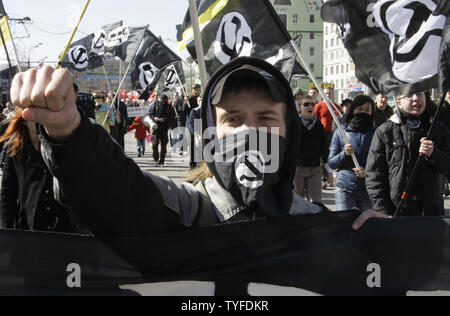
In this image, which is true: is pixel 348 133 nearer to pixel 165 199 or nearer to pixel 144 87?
pixel 165 199

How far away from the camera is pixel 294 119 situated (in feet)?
5.97

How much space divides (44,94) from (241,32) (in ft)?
12.1

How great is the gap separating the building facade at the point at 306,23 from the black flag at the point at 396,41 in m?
85.6

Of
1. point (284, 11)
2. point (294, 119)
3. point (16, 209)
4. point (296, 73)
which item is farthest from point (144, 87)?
point (284, 11)

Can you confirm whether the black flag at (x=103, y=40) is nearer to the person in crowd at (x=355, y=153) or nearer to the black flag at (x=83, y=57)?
the black flag at (x=83, y=57)

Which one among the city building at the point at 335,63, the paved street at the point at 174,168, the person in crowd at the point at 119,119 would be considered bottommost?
the paved street at the point at 174,168

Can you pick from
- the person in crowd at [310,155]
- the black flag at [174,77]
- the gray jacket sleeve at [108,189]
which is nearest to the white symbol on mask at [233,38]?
the person in crowd at [310,155]

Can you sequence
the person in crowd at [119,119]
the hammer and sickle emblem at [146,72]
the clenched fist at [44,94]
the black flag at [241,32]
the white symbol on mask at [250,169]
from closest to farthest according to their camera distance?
the clenched fist at [44,94], the white symbol on mask at [250,169], the black flag at [241,32], the hammer and sickle emblem at [146,72], the person in crowd at [119,119]

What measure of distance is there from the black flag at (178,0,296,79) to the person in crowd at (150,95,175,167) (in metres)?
8.99

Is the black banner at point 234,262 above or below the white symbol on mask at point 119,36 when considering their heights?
below

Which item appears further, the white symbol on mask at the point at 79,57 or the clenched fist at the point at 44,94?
the white symbol on mask at the point at 79,57

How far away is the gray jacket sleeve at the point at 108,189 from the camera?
130 cm

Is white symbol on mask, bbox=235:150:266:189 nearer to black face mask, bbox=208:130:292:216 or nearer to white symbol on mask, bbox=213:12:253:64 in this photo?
black face mask, bbox=208:130:292:216

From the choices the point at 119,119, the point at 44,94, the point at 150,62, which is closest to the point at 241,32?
the point at 44,94
